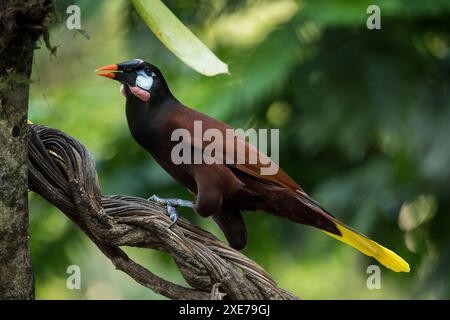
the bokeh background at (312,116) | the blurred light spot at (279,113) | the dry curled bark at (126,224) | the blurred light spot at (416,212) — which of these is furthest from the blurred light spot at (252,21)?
the dry curled bark at (126,224)

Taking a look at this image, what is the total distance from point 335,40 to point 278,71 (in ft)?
1.96

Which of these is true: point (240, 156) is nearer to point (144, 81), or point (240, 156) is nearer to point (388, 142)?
point (144, 81)

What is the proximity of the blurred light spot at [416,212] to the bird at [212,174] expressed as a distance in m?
2.28

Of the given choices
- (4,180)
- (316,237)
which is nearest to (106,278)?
(316,237)

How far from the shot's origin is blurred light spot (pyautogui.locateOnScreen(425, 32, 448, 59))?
4855 mm

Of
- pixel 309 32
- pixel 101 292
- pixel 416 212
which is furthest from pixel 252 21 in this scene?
pixel 101 292

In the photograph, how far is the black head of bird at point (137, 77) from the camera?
243 cm

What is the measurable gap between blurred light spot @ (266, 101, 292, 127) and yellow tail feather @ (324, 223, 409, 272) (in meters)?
2.18

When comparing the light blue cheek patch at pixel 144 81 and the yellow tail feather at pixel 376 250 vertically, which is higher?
the light blue cheek patch at pixel 144 81

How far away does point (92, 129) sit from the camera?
14.5 feet

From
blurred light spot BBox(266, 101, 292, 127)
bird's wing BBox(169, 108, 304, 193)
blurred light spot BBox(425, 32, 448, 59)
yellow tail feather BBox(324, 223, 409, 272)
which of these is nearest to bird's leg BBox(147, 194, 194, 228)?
bird's wing BBox(169, 108, 304, 193)

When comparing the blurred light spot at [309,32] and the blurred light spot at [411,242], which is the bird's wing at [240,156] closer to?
the blurred light spot at [309,32]

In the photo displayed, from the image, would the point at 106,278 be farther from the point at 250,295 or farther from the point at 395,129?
the point at 250,295

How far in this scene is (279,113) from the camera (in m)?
4.86
